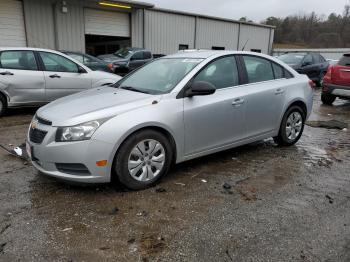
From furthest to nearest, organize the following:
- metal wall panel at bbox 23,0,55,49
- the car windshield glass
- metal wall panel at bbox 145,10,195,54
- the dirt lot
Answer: metal wall panel at bbox 145,10,195,54
metal wall panel at bbox 23,0,55,49
the car windshield glass
the dirt lot

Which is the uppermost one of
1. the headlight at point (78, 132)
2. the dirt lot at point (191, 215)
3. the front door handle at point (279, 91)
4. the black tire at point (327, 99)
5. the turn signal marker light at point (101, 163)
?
the front door handle at point (279, 91)

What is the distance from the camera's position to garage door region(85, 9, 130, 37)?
1808cm

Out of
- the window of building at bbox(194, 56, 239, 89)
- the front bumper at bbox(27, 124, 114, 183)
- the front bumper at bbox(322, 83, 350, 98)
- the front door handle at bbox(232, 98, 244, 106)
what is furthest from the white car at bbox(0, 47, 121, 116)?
the front bumper at bbox(322, 83, 350, 98)

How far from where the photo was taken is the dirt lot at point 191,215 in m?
2.73

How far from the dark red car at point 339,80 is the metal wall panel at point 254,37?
56.5 feet

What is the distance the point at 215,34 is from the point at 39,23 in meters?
12.7

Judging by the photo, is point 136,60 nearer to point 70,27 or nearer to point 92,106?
point 70,27

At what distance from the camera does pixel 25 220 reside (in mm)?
3152

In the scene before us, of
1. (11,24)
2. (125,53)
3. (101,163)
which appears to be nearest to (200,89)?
(101,163)

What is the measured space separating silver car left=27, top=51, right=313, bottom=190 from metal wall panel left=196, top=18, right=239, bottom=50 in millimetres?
19081

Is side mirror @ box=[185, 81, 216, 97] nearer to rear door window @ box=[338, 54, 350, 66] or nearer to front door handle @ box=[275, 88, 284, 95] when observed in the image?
front door handle @ box=[275, 88, 284, 95]

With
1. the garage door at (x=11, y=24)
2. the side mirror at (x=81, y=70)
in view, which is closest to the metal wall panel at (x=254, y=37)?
the garage door at (x=11, y=24)

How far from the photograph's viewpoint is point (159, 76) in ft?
14.9

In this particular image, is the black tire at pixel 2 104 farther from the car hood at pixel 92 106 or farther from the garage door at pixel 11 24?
the garage door at pixel 11 24
